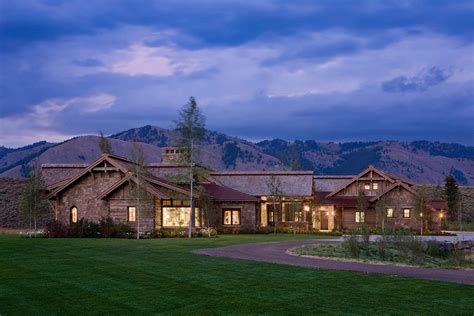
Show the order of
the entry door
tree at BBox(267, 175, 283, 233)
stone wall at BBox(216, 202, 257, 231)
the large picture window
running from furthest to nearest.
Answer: the entry door < tree at BBox(267, 175, 283, 233) < stone wall at BBox(216, 202, 257, 231) < the large picture window

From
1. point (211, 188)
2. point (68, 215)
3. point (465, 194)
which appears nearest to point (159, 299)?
point (68, 215)

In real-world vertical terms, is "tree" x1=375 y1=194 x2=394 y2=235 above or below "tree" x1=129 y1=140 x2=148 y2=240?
below

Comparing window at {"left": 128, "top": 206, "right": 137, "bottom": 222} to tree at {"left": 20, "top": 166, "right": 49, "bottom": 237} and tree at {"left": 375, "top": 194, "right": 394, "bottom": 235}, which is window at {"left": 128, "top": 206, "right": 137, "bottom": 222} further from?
tree at {"left": 375, "top": 194, "right": 394, "bottom": 235}

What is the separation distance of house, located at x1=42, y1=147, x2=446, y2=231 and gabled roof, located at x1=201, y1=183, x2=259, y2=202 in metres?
0.09

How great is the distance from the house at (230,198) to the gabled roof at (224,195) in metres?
0.09

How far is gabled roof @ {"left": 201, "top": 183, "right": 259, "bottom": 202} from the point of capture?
1917 inches

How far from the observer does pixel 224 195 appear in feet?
163

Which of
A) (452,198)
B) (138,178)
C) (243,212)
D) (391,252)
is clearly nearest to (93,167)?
(138,178)

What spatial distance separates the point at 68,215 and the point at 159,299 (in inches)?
1385

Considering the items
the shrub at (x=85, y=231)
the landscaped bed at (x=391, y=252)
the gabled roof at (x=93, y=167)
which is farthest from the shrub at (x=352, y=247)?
the gabled roof at (x=93, y=167)

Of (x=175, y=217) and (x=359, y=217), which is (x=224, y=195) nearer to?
(x=175, y=217)

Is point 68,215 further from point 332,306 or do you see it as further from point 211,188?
point 332,306

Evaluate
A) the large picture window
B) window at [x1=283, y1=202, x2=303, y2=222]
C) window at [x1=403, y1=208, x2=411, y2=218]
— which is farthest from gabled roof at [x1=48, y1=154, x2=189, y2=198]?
window at [x1=403, y1=208, x2=411, y2=218]

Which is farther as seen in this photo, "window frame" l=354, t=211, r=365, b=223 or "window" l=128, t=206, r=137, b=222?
"window frame" l=354, t=211, r=365, b=223
